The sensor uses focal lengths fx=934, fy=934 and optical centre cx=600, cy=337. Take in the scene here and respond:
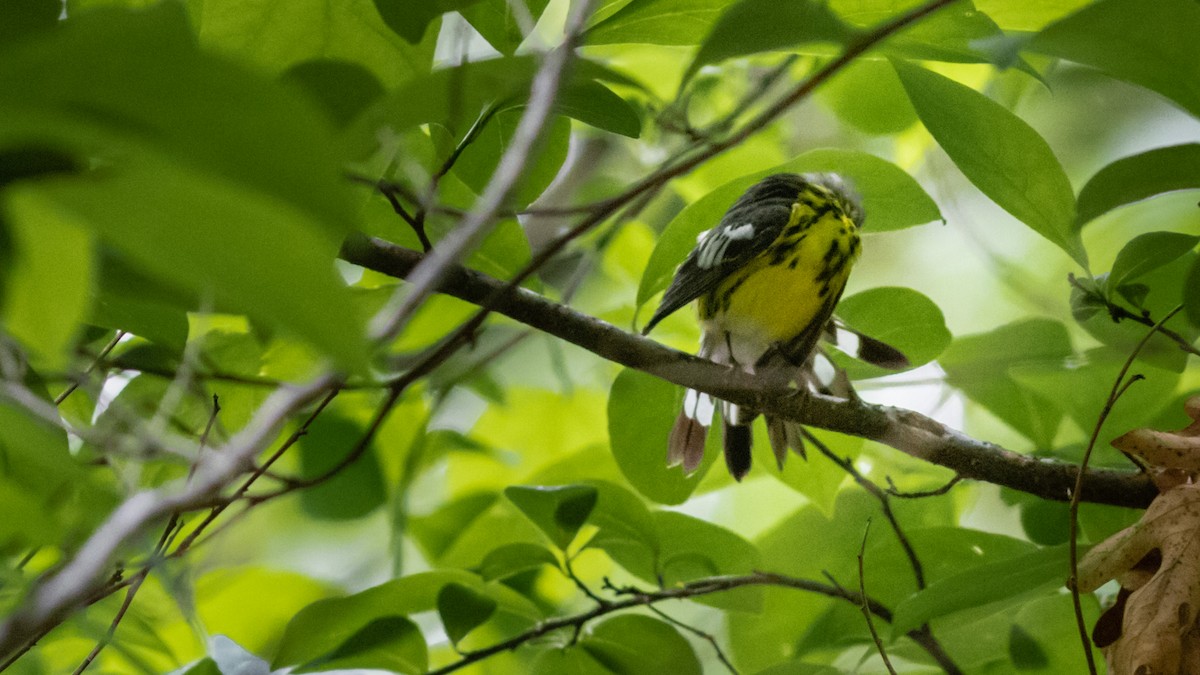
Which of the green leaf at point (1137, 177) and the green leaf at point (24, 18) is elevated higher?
the green leaf at point (1137, 177)

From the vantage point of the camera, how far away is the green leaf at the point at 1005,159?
575mm

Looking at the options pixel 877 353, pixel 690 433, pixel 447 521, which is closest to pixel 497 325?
pixel 447 521

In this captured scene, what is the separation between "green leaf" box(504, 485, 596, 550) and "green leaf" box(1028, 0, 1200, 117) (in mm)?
408

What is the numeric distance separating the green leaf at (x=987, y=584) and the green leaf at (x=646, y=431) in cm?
22

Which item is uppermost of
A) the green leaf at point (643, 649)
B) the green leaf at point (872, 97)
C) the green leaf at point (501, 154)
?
the green leaf at point (872, 97)

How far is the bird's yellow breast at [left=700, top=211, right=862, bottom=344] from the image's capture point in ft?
3.33

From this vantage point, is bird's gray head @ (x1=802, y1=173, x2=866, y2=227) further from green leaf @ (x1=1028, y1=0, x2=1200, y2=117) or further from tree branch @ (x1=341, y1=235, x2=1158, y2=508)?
green leaf @ (x1=1028, y1=0, x2=1200, y2=117)

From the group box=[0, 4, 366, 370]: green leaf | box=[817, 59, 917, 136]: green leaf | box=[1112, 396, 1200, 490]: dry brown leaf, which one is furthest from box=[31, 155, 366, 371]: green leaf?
box=[817, 59, 917, 136]: green leaf

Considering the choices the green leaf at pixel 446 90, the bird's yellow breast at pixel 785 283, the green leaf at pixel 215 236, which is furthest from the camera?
the bird's yellow breast at pixel 785 283

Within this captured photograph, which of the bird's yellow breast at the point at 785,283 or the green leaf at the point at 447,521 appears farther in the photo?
the bird's yellow breast at the point at 785,283

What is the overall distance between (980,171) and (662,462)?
308 millimetres

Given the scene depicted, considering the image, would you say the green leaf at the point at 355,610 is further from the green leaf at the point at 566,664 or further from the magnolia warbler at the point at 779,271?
the magnolia warbler at the point at 779,271

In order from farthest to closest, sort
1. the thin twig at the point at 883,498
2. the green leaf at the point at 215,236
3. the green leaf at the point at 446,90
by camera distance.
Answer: the thin twig at the point at 883,498 → the green leaf at the point at 446,90 → the green leaf at the point at 215,236

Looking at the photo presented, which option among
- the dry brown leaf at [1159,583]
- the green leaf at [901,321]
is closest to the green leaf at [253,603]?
the green leaf at [901,321]
